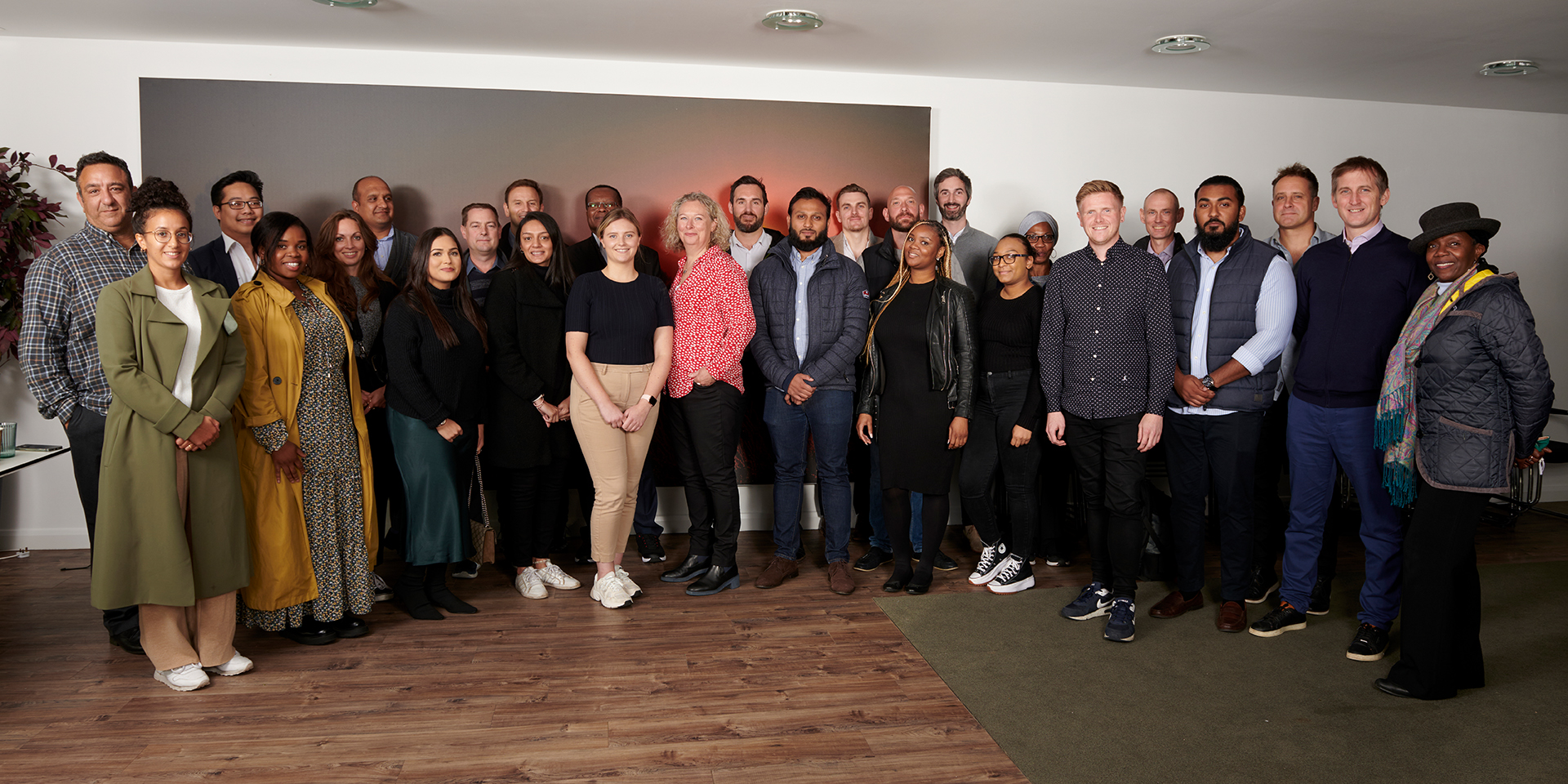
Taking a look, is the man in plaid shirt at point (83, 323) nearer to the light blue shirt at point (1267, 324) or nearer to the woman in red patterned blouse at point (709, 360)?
the woman in red patterned blouse at point (709, 360)

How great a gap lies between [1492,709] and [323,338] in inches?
171

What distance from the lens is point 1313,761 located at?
2.57m

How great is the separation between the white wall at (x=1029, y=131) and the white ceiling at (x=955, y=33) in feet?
0.35

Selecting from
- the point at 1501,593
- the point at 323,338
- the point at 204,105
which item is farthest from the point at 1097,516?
the point at 204,105

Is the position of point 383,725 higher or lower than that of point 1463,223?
lower

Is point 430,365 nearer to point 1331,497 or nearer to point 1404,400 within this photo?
point 1404,400

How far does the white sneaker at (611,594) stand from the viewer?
151 inches

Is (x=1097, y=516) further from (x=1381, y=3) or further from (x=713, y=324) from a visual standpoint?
(x=1381, y=3)

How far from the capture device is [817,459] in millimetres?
4199

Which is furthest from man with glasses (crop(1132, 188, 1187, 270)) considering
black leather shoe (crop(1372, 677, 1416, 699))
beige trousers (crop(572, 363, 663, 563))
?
beige trousers (crop(572, 363, 663, 563))

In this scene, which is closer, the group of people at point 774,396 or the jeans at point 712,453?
the group of people at point 774,396

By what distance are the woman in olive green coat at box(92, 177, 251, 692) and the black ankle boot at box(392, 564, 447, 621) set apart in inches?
31.2

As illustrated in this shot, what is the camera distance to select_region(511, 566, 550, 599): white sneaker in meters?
3.98

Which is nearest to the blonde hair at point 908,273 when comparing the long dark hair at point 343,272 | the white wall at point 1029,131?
the white wall at point 1029,131
